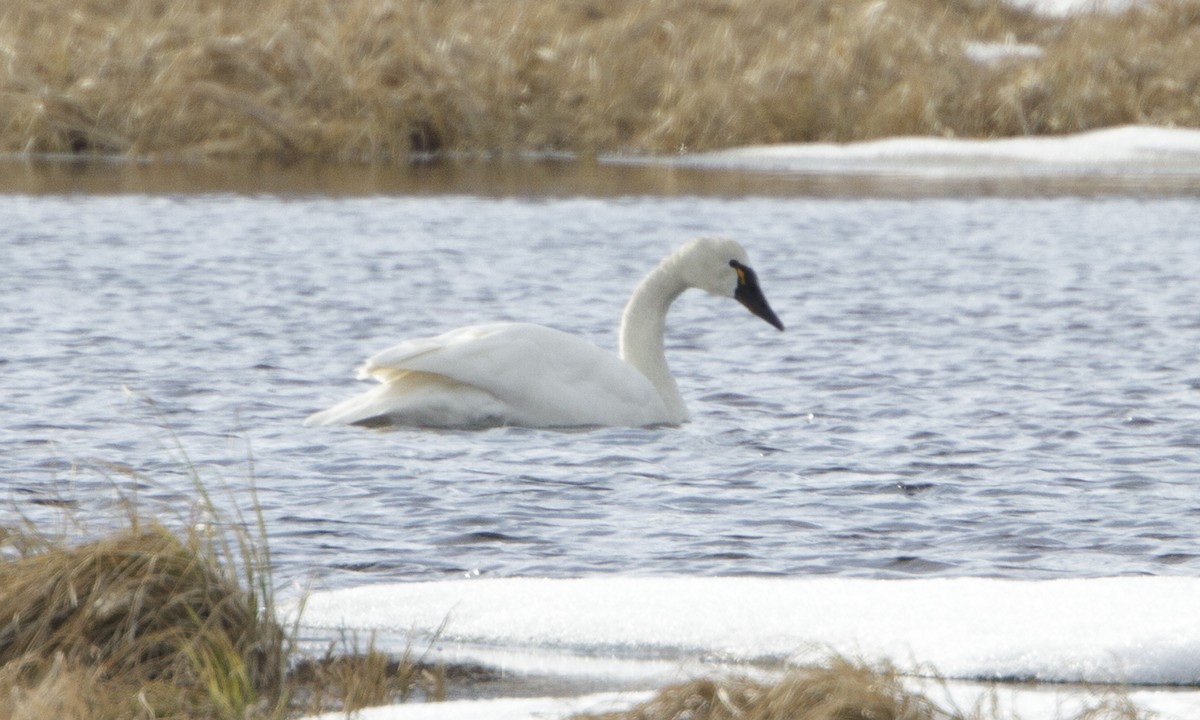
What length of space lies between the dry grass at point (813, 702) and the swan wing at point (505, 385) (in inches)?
141

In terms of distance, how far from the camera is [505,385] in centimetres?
700

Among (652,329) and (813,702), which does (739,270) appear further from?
(813,702)

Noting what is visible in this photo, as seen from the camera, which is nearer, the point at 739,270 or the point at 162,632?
the point at 162,632

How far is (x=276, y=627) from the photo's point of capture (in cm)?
375

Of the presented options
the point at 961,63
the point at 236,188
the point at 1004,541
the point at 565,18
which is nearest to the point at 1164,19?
the point at 961,63

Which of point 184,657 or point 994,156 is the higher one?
A: point 994,156

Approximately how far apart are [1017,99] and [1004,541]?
14.2 metres

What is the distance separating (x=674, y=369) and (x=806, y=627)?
4719 mm

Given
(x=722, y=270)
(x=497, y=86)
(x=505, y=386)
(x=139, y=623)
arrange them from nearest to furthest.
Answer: (x=139, y=623) → (x=505, y=386) → (x=722, y=270) → (x=497, y=86)

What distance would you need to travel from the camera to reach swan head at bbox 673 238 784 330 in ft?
26.2

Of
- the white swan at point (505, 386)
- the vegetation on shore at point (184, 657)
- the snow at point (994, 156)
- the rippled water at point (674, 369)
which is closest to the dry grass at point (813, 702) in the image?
the vegetation on shore at point (184, 657)

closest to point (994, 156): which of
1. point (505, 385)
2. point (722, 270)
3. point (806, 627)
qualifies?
point (722, 270)

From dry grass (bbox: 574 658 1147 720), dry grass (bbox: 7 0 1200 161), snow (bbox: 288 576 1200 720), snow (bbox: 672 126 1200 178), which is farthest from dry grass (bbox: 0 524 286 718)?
dry grass (bbox: 7 0 1200 161)

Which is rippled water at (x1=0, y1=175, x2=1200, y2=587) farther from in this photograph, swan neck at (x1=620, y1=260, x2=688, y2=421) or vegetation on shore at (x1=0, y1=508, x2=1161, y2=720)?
vegetation on shore at (x1=0, y1=508, x2=1161, y2=720)
